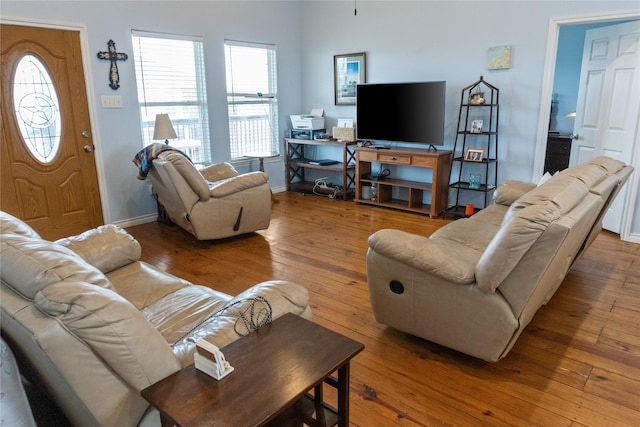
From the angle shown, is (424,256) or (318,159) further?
(318,159)

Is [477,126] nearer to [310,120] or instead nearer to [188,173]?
[310,120]

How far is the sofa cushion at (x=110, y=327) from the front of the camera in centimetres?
113

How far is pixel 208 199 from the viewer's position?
12.7ft

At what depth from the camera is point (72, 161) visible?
4.23 m

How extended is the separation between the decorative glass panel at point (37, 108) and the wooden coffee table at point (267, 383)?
3.63 meters

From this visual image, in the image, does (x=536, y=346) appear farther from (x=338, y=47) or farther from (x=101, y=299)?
(x=338, y=47)

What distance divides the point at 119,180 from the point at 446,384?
12.7 feet

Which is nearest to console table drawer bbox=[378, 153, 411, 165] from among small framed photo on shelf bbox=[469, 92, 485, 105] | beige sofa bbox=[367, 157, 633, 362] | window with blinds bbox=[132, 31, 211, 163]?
small framed photo on shelf bbox=[469, 92, 485, 105]

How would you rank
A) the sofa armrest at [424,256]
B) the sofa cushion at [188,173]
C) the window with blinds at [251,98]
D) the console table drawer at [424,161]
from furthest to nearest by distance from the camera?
the window with blinds at [251,98] → the console table drawer at [424,161] → the sofa cushion at [188,173] → the sofa armrest at [424,256]

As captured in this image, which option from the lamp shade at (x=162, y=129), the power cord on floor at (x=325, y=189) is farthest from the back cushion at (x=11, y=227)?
the power cord on floor at (x=325, y=189)

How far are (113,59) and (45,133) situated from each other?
98 cm

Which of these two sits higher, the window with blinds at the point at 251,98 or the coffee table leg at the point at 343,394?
the window with blinds at the point at 251,98

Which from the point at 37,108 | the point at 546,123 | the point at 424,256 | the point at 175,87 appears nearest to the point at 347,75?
the point at 175,87

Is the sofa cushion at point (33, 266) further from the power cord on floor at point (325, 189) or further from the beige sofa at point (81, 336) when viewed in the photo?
the power cord on floor at point (325, 189)
